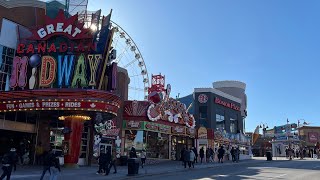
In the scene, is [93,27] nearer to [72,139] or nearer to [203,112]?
[72,139]

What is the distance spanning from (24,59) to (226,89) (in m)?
53.2

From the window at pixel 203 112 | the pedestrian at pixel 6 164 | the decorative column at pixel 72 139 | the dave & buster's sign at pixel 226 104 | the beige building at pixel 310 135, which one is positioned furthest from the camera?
the beige building at pixel 310 135

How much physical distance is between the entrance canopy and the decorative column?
3.17 metres

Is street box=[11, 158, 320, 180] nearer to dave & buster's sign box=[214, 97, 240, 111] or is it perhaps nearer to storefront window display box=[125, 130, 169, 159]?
storefront window display box=[125, 130, 169, 159]

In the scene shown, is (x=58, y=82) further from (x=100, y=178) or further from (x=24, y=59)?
(x=100, y=178)

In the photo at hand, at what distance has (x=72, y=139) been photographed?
29.5 metres

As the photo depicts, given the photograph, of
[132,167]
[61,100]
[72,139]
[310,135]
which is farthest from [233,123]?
[310,135]

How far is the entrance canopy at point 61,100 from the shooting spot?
26984 mm

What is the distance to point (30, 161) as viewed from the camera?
31.8m

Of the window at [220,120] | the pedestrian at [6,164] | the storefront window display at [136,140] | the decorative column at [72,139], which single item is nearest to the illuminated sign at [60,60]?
the decorative column at [72,139]

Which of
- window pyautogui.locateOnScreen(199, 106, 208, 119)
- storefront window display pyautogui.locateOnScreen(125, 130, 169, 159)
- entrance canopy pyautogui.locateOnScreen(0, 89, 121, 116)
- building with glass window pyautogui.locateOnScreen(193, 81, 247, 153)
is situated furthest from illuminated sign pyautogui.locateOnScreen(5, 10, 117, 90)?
window pyautogui.locateOnScreen(199, 106, 208, 119)

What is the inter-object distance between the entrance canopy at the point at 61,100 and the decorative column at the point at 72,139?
125 inches

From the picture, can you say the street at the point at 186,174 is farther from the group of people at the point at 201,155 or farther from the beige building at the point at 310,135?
the beige building at the point at 310,135

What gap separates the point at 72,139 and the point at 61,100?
3991mm
